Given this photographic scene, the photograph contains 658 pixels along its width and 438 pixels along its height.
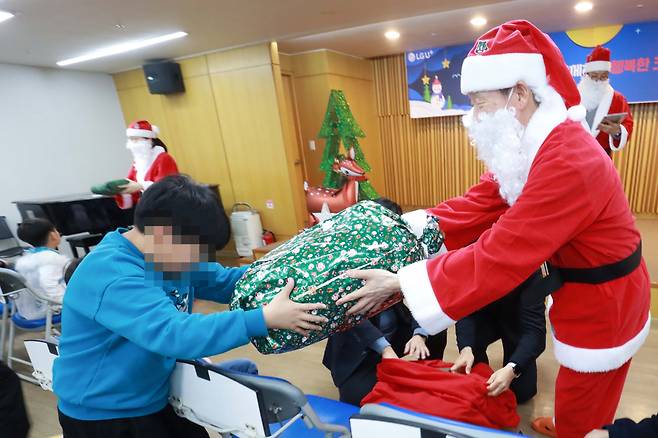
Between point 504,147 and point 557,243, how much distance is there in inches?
12.3

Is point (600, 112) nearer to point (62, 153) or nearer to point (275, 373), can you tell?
point (275, 373)

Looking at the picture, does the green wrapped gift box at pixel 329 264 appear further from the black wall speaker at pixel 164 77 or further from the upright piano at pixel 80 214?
the black wall speaker at pixel 164 77

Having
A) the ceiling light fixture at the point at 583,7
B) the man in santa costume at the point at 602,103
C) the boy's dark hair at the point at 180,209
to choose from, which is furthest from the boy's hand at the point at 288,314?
the ceiling light fixture at the point at 583,7

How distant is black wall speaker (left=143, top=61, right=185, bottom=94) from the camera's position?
14.5 ft

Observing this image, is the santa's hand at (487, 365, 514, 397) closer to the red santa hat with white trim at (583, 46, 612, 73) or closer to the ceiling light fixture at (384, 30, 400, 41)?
the red santa hat with white trim at (583, 46, 612, 73)

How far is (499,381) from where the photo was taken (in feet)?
4.36

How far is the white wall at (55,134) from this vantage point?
4094mm

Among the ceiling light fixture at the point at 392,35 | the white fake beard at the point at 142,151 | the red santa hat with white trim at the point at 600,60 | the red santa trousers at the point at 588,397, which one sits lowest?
the red santa trousers at the point at 588,397

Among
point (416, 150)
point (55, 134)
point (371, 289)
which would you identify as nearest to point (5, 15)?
point (55, 134)

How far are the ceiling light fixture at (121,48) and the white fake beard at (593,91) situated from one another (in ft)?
11.6

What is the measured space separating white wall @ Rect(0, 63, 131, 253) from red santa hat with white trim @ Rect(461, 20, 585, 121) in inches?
195

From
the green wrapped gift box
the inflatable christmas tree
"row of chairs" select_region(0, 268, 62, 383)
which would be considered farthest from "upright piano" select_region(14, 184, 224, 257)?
the green wrapped gift box

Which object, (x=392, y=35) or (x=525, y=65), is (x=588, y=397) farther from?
(x=392, y=35)

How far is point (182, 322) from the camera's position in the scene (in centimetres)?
89
